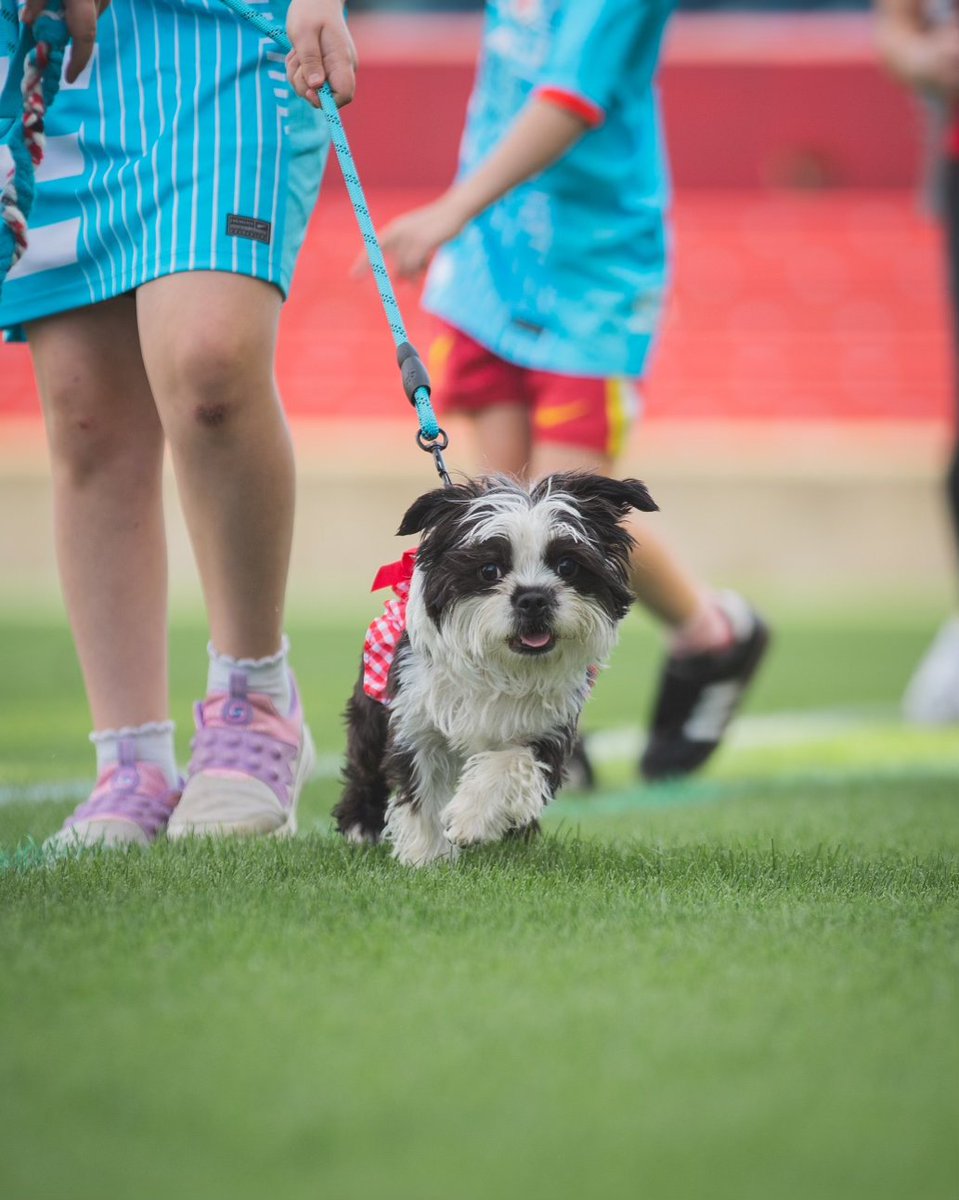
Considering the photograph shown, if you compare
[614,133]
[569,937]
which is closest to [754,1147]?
[569,937]

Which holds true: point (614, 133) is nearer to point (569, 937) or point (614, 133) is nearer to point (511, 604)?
point (511, 604)

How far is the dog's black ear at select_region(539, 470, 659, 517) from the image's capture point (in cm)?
294

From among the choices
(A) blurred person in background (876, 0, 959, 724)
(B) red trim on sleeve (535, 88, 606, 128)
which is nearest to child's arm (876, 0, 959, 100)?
(A) blurred person in background (876, 0, 959, 724)

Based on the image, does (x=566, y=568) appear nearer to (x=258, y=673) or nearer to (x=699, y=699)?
(x=258, y=673)

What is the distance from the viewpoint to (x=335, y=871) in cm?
287

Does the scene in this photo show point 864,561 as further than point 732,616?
Yes

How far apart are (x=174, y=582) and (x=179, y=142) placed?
1056cm

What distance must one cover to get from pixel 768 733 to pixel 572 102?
2.94m

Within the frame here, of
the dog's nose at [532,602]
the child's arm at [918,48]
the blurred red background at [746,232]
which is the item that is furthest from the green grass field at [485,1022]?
the blurred red background at [746,232]

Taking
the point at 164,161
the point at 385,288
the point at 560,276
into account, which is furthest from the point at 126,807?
the point at 560,276

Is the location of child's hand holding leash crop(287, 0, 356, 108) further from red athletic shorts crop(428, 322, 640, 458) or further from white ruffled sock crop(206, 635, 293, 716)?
red athletic shorts crop(428, 322, 640, 458)

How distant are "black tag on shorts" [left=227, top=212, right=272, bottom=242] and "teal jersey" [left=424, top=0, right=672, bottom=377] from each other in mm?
1284

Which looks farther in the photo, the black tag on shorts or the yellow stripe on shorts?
the yellow stripe on shorts

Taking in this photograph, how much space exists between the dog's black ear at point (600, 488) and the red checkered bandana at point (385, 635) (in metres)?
0.30
